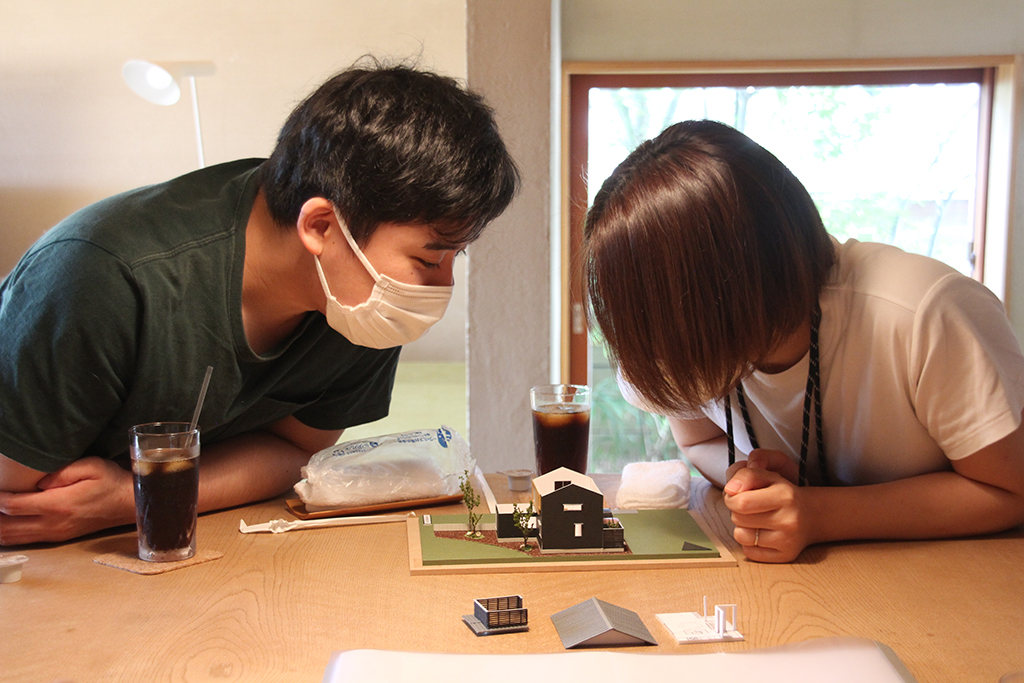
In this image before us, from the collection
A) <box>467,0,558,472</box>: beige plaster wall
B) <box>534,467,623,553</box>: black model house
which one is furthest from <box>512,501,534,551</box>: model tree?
<box>467,0,558,472</box>: beige plaster wall

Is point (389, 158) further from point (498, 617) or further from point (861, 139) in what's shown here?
point (861, 139)

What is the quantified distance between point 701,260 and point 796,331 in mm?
207

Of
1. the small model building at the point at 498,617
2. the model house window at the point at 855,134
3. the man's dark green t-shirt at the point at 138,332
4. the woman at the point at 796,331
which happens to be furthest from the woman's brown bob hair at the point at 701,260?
the model house window at the point at 855,134

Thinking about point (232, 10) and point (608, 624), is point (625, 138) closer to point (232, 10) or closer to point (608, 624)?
point (232, 10)

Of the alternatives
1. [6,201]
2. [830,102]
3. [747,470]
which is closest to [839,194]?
[830,102]

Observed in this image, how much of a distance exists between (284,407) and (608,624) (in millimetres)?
758

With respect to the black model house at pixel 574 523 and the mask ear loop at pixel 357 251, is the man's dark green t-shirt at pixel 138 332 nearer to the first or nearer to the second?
the mask ear loop at pixel 357 251

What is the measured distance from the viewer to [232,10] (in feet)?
11.2

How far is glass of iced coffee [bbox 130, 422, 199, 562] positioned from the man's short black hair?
386 millimetres

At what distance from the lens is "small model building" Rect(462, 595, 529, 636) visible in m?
0.79

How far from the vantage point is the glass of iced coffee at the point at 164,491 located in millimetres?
976

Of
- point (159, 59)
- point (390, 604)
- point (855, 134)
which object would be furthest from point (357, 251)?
point (855, 134)

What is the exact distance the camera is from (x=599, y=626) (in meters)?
0.77

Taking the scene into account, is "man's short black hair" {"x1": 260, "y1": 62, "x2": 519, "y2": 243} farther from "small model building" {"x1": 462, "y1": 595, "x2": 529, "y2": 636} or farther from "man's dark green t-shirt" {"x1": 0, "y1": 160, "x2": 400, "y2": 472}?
"small model building" {"x1": 462, "y1": 595, "x2": 529, "y2": 636}
